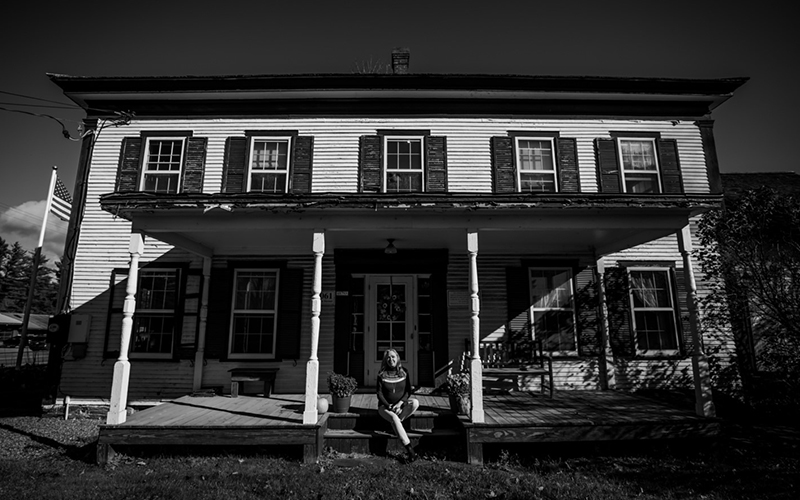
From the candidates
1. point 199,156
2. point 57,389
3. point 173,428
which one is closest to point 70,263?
point 57,389

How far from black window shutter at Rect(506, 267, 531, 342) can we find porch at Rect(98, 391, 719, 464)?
2040 millimetres

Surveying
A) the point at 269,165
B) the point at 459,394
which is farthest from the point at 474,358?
the point at 269,165

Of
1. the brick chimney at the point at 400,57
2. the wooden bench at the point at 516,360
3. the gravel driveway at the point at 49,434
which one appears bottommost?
the gravel driveway at the point at 49,434

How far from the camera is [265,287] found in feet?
29.5

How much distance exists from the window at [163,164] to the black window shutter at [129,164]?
0.15 meters

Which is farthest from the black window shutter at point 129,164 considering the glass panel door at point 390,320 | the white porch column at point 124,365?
the glass panel door at point 390,320

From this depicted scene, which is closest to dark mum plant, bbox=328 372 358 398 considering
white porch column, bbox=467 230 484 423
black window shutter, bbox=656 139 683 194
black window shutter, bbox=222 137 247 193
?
white porch column, bbox=467 230 484 423

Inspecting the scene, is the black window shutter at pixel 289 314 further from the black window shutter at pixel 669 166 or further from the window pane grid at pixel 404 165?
the black window shutter at pixel 669 166

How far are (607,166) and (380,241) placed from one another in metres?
5.43

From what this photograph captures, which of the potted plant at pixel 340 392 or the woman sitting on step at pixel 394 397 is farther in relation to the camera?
the potted plant at pixel 340 392

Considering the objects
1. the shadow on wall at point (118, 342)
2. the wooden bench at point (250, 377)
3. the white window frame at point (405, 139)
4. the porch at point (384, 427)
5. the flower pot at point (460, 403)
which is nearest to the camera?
the porch at point (384, 427)

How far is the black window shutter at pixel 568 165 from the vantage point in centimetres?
931

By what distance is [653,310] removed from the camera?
8914 mm

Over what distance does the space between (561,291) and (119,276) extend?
9.42 meters
